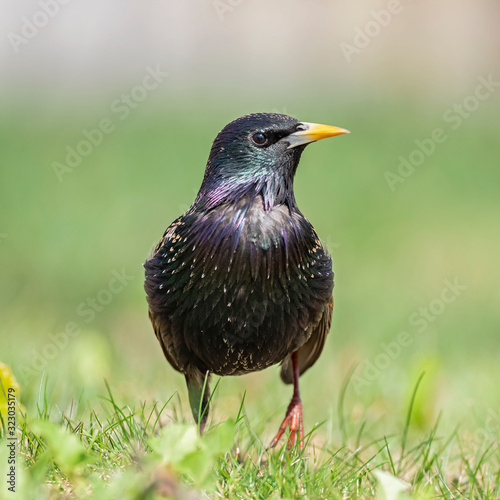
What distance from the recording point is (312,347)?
14.0 feet

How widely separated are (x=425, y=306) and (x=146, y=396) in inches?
171

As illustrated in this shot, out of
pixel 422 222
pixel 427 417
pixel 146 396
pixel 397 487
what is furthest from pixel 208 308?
pixel 422 222

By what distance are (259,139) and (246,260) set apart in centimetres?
57

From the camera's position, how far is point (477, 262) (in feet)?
32.1

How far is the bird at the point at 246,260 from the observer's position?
3.44m

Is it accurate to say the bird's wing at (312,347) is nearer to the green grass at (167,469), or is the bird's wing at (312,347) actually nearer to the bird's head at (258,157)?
the green grass at (167,469)

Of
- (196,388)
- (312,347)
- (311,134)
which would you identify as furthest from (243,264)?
(312,347)

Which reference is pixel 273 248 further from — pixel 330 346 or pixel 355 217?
pixel 355 217

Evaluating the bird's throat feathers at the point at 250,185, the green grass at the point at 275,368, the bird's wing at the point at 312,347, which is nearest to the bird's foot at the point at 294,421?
the green grass at the point at 275,368

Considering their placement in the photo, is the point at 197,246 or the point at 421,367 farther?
the point at 421,367

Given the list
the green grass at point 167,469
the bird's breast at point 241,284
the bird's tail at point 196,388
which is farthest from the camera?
the bird's tail at point 196,388

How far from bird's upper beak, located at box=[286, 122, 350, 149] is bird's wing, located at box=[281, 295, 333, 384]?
87cm

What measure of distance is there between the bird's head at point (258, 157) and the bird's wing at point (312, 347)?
0.74 metres

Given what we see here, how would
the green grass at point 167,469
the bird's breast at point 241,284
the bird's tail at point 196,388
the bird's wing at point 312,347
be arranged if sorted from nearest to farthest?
the green grass at point 167,469 → the bird's breast at point 241,284 → the bird's tail at point 196,388 → the bird's wing at point 312,347
